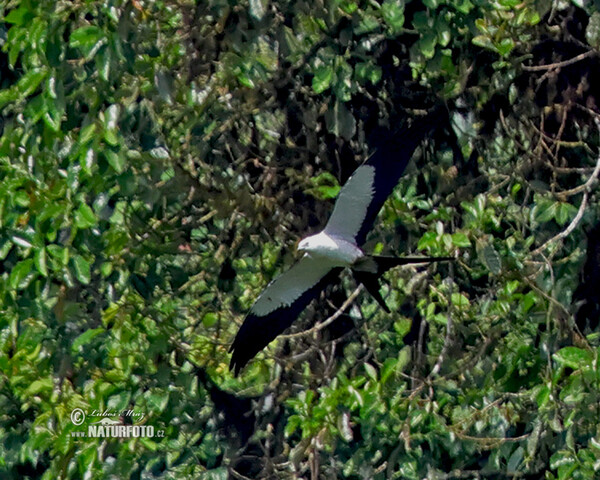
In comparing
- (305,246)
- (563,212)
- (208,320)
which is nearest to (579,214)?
(563,212)

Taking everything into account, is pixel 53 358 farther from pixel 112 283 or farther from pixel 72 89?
pixel 72 89

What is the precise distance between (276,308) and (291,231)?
35cm

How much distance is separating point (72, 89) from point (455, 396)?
165 centimetres

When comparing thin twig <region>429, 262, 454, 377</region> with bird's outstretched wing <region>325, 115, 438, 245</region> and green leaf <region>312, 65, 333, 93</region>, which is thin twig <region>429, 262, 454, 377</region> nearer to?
bird's outstretched wing <region>325, 115, 438, 245</region>

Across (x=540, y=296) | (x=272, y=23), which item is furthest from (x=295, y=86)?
(x=540, y=296)

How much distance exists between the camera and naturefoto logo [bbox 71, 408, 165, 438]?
4.53 meters

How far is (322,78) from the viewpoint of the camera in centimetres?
448

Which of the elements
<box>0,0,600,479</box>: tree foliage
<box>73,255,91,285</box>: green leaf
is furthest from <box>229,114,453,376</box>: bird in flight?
<box>73,255,91,285</box>: green leaf

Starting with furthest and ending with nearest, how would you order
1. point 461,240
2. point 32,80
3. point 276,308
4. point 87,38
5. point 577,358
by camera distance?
point 276,308
point 461,240
point 32,80
point 87,38
point 577,358

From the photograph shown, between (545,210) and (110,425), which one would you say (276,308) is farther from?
(545,210)

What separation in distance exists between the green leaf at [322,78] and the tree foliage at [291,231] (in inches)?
0.5

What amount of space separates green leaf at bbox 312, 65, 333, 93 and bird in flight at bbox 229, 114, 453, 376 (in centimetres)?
27

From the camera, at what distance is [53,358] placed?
4.74 metres

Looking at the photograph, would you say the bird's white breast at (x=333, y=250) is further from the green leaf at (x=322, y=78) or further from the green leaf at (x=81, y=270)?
the green leaf at (x=81, y=270)
